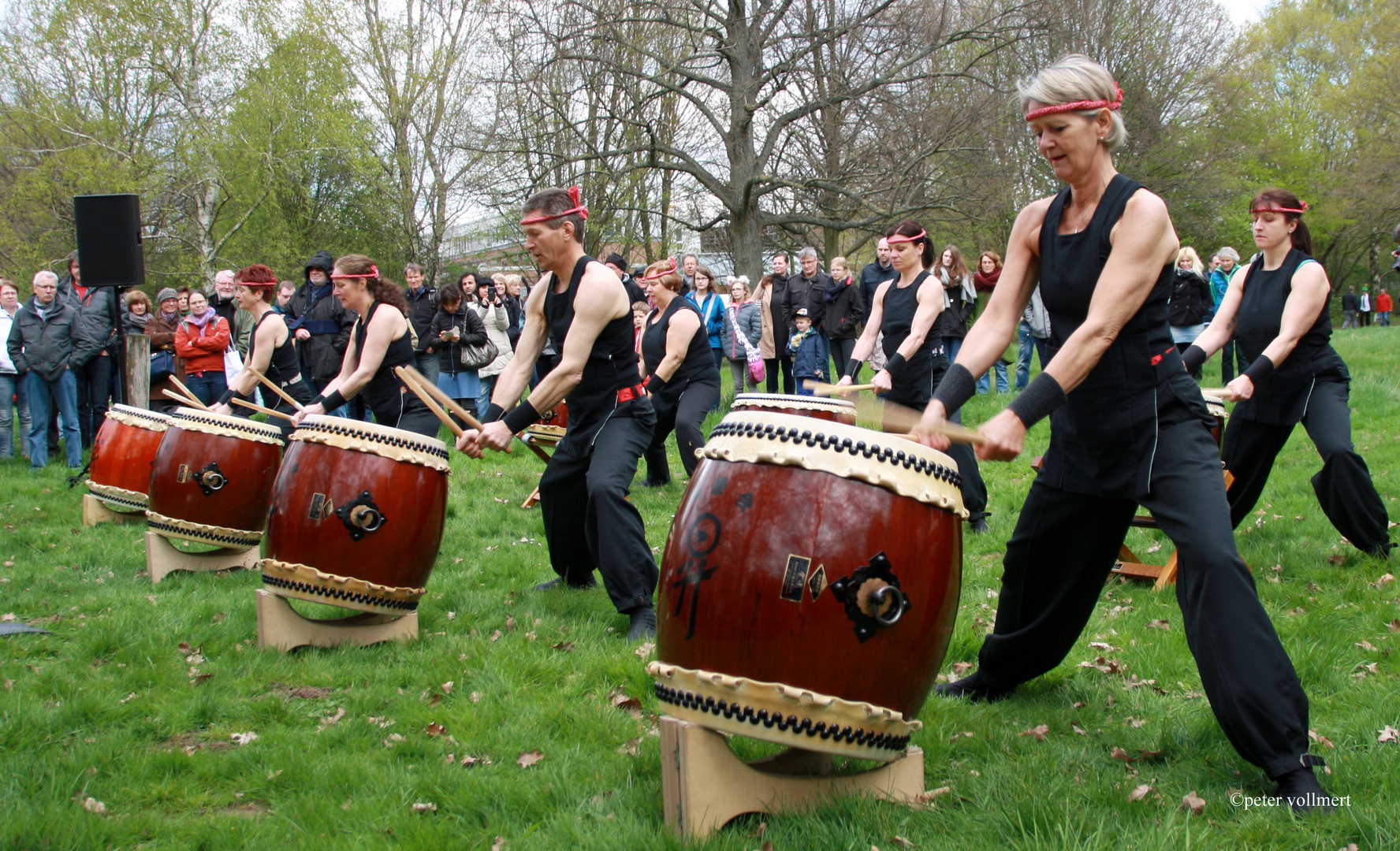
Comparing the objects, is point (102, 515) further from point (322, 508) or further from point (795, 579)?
point (795, 579)

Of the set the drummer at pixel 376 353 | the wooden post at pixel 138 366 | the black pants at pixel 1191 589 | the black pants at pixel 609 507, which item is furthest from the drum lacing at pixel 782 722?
the wooden post at pixel 138 366

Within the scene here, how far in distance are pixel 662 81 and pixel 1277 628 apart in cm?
1428

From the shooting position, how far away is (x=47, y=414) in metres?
10.8

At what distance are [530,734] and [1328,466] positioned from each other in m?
4.05

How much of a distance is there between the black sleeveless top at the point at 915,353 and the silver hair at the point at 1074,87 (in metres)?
3.72

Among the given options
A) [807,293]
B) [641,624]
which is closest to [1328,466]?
[641,624]

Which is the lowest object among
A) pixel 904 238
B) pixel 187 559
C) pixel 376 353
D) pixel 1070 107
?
pixel 187 559

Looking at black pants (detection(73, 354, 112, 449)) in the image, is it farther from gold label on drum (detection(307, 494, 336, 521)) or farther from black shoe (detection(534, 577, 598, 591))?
gold label on drum (detection(307, 494, 336, 521))

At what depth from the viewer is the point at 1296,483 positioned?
24.5 feet

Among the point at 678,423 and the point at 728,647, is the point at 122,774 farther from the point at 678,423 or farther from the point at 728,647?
the point at 678,423

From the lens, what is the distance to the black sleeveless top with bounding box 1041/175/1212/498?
2.99 m

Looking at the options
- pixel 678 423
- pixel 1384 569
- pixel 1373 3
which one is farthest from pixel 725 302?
pixel 1373 3

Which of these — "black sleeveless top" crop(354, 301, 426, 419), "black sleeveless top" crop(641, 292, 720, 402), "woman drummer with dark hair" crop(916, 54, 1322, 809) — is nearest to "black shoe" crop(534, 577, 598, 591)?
"black sleeveless top" crop(354, 301, 426, 419)

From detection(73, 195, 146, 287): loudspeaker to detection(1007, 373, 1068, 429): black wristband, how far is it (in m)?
8.75
